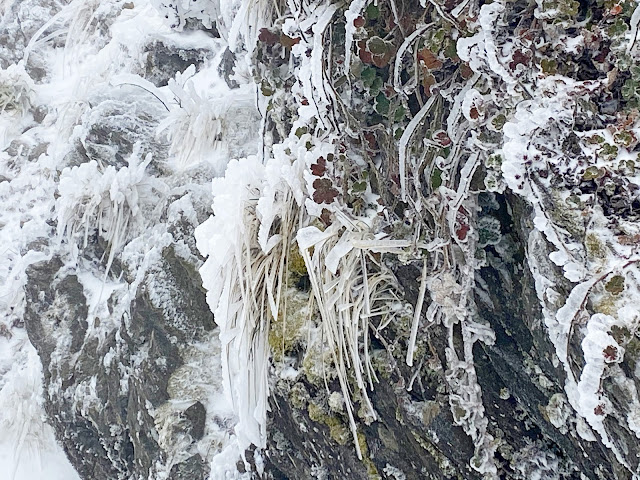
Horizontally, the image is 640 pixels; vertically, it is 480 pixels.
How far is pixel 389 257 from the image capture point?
143 centimetres

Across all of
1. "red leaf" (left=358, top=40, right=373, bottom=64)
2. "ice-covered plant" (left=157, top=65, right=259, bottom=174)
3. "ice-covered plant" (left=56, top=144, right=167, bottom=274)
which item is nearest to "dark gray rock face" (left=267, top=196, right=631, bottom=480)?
"red leaf" (left=358, top=40, right=373, bottom=64)

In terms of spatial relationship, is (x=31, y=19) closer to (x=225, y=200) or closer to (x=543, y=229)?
(x=225, y=200)

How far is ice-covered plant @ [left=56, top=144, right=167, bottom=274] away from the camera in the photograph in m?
2.64

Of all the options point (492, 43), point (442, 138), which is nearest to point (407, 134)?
point (442, 138)

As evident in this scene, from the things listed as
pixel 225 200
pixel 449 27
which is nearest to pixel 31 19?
pixel 225 200

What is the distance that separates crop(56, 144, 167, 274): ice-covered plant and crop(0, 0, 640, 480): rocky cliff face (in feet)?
0.04

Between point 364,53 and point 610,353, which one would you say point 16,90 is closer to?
point 364,53

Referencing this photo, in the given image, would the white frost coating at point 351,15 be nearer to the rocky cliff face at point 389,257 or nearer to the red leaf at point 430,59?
the rocky cliff face at point 389,257

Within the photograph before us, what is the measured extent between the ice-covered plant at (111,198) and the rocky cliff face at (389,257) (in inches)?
0.5

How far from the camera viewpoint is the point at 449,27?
1.14m

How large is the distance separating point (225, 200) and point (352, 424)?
2.24 feet

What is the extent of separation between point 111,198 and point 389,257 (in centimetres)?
172

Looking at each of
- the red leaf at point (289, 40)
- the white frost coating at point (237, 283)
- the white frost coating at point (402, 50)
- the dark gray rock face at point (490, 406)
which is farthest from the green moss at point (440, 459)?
the red leaf at point (289, 40)

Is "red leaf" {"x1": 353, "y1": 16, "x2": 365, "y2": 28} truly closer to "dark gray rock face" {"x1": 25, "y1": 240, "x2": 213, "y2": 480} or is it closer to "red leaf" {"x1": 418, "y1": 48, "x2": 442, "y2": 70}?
"red leaf" {"x1": 418, "y1": 48, "x2": 442, "y2": 70}
